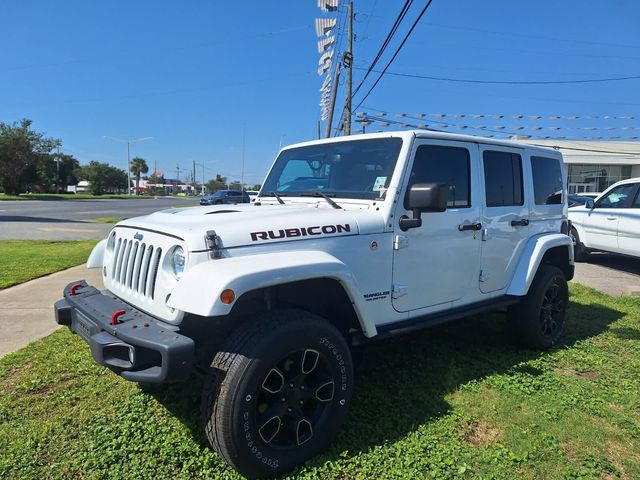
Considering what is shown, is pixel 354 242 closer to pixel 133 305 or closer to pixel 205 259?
pixel 205 259

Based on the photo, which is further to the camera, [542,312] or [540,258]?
[542,312]

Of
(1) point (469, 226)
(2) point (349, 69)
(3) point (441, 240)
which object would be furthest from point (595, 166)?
(3) point (441, 240)

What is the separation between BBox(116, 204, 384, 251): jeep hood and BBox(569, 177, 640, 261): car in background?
7754mm

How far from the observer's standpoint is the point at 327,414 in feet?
8.88

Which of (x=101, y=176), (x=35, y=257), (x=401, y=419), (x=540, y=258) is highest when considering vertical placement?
(x=101, y=176)

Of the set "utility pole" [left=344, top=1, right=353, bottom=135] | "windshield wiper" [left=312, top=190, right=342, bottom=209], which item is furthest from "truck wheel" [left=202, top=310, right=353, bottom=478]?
"utility pole" [left=344, top=1, right=353, bottom=135]

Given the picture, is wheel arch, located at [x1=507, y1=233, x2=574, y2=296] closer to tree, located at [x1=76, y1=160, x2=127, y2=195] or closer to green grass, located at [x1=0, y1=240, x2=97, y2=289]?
green grass, located at [x1=0, y1=240, x2=97, y2=289]

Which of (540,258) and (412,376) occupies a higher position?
(540,258)

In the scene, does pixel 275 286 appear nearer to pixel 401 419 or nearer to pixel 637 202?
pixel 401 419

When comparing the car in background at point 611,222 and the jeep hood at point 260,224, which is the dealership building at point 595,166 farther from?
the jeep hood at point 260,224

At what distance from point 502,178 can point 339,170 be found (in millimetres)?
1582

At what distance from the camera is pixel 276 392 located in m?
2.52

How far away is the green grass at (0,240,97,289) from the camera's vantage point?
7.18m

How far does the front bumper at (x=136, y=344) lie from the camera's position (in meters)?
2.20
